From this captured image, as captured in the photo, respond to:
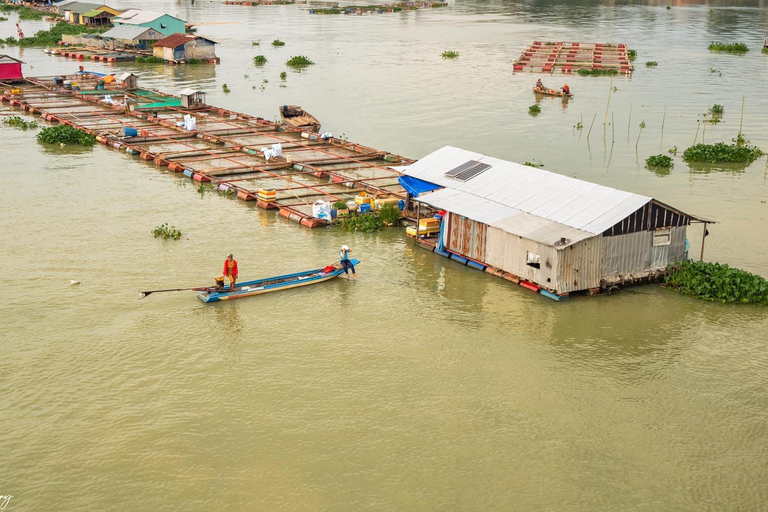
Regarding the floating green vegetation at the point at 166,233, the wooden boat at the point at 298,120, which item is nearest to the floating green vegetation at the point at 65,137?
the wooden boat at the point at 298,120

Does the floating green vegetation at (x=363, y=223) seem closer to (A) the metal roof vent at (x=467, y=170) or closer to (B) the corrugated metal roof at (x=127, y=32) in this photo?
(A) the metal roof vent at (x=467, y=170)

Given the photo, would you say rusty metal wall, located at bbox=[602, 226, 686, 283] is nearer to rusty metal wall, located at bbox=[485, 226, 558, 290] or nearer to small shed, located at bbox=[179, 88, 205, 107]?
rusty metal wall, located at bbox=[485, 226, 558, 290]

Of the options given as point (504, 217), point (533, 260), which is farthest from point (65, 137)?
point (533, 260)

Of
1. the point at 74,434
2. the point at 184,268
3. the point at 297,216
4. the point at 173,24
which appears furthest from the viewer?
the point at 173,24

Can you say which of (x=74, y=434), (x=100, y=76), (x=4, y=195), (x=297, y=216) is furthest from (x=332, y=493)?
(x=100, y=76)

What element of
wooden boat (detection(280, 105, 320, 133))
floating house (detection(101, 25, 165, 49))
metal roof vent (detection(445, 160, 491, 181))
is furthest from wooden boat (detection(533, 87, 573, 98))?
floating house (detection(101, 25, 165, 49))

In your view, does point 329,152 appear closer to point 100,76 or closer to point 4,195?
point 4,195
